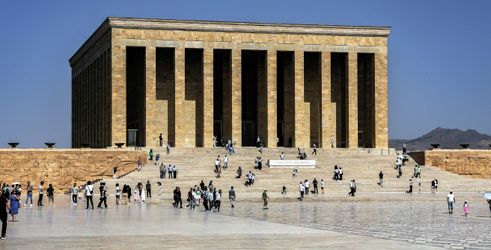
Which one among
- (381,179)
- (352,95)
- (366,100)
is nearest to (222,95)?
(352,95)

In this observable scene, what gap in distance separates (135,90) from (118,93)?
6932mm

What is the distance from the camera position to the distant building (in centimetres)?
6381

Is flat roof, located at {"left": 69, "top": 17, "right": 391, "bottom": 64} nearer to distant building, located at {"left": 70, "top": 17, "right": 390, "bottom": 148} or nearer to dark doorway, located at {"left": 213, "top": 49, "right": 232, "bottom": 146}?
distant building, located at {"left": 70, "top": 17, "right": 390, "bottom": 148}

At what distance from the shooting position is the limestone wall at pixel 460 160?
2313 inches

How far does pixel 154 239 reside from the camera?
21641 millimetres

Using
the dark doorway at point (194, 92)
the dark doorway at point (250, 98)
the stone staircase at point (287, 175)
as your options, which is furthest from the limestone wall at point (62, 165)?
the dark doorway at point (250, 98)

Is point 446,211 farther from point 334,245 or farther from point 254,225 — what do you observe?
point 334,245

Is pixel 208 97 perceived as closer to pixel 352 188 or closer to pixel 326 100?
pixel 326 100

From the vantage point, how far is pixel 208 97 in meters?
65.2

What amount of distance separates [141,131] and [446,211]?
113ft

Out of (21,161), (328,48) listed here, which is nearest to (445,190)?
(328,48)

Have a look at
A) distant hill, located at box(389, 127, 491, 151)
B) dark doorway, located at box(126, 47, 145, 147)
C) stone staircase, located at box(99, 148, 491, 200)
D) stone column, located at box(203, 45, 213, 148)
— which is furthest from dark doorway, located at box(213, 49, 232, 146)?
distant hill, located at box(389, 127, 491, 151)

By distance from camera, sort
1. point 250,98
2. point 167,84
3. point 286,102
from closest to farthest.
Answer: point 167,84
point 286,102
point 250,98

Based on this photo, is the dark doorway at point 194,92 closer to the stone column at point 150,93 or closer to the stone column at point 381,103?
the stone column at point 150,93
